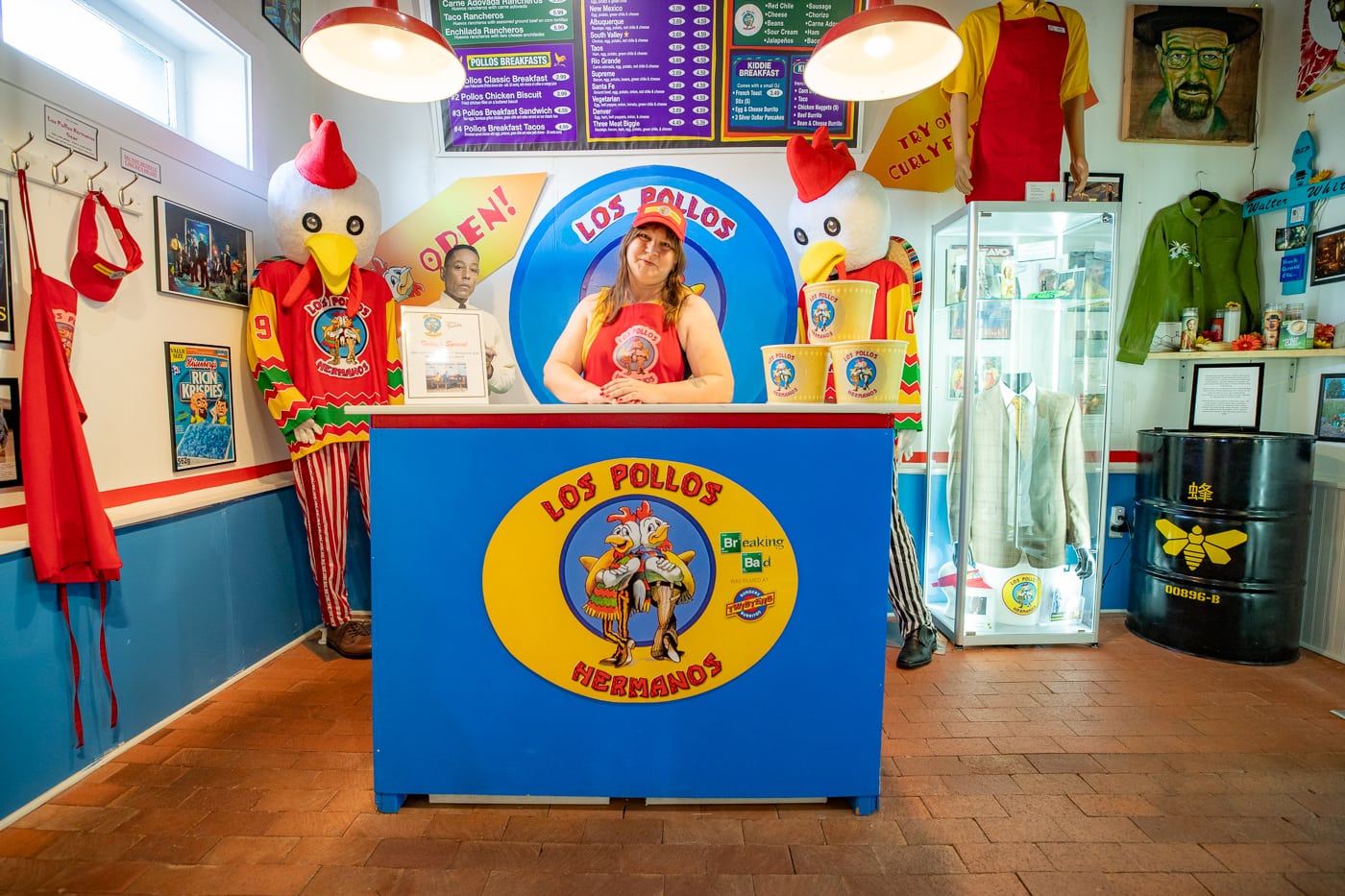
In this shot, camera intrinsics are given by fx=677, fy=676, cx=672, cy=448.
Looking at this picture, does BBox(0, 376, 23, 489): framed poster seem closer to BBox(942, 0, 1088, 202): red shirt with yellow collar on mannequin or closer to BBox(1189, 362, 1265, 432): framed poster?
BBox(942, 0, 1088, 202): red shirt with yellow collar on mannequin

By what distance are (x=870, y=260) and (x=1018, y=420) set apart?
107cm

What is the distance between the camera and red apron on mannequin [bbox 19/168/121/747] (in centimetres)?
196

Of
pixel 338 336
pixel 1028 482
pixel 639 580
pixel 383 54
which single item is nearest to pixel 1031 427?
pixel 1028 482

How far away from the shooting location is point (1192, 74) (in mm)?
3504

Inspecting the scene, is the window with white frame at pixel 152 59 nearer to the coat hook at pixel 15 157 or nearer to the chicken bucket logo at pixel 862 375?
the coat hook at pixel 15 157

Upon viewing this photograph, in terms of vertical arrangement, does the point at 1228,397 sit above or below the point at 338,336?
below

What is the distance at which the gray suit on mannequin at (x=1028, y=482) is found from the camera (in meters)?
3.24

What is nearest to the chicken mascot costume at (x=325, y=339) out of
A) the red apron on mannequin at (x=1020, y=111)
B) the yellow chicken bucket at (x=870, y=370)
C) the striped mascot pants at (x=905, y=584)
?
the yellow chicken bucket at (x=870, y=370)

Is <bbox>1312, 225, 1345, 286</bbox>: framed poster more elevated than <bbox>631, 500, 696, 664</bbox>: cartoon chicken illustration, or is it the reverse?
<bbox>1312, 225, 1345, 286</bbox>: framed poster

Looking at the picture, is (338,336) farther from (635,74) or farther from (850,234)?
(850,234)

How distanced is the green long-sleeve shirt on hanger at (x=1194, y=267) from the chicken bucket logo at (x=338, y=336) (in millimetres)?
3892

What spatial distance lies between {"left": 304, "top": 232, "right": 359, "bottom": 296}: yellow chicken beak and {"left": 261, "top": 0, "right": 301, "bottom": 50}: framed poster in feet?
3.76

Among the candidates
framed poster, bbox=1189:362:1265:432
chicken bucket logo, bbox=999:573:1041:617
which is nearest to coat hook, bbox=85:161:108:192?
chicken bucket logo, bbox=999:573:1041:617

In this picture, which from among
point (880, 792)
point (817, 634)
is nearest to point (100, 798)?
point (817, 634)
